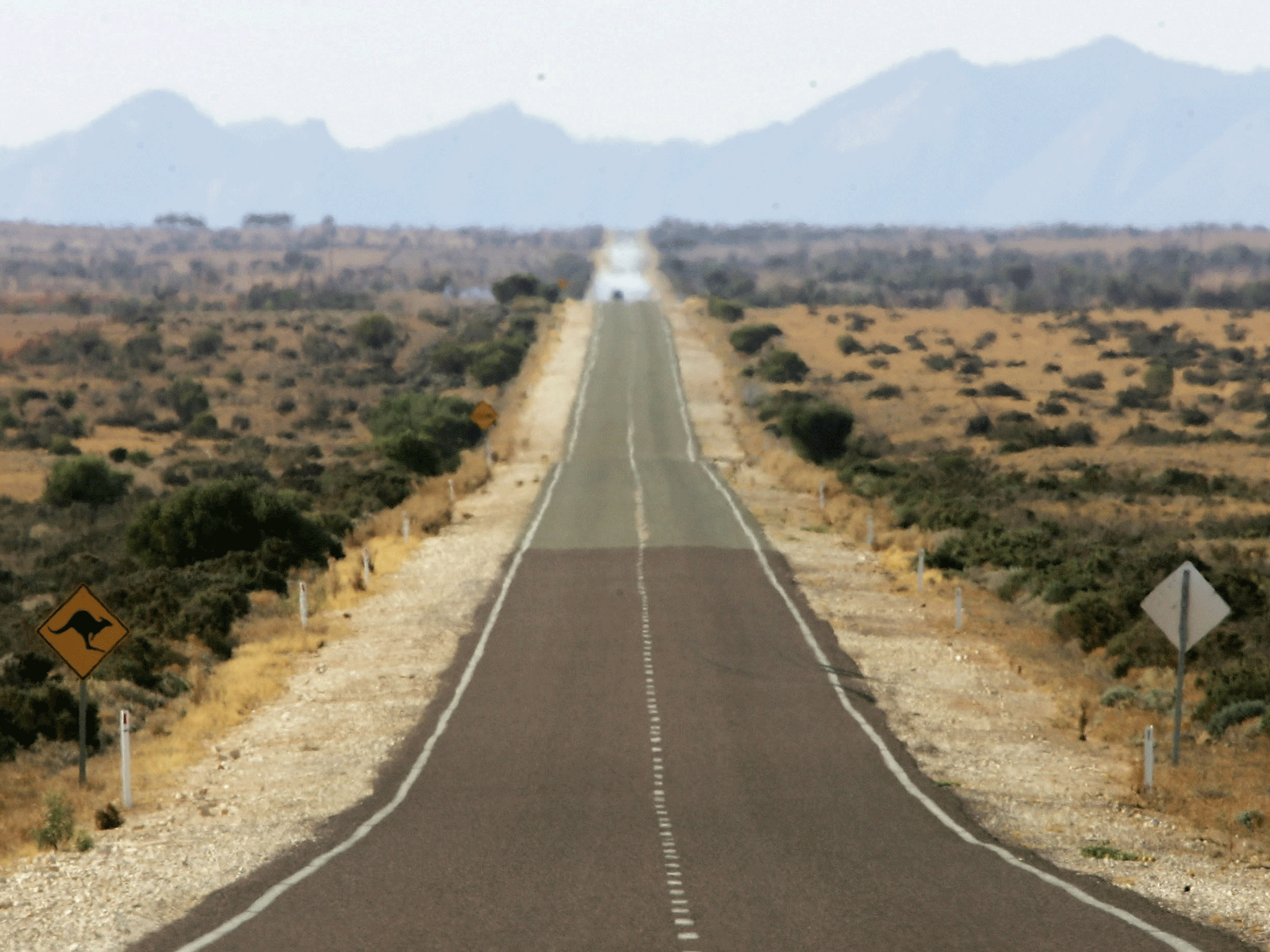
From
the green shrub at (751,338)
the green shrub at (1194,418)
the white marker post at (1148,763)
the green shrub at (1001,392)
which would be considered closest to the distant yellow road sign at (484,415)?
the white marker post at (1148,763)

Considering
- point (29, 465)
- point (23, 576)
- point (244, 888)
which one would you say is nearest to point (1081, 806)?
point (244, 888)

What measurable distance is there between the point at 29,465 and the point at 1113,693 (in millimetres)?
53102

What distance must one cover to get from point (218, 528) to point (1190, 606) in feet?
76.2

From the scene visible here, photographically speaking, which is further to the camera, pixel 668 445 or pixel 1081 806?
pixel 668 445

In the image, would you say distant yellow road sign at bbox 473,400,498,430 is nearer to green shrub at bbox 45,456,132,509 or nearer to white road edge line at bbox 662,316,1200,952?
green shrub at bbox 45,456,132,509

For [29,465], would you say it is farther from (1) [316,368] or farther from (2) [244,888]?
(2) [244,888]

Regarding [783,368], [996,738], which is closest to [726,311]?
[783,368]

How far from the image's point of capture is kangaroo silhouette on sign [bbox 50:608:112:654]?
17.8 meters

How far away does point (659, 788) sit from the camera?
17188 mm

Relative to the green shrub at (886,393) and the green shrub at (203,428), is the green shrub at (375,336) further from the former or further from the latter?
the green shrub at (886,393)

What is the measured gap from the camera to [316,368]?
108 metres

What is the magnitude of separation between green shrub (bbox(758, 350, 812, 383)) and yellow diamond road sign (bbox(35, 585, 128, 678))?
67.5m

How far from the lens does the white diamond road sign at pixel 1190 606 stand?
18.0 metres

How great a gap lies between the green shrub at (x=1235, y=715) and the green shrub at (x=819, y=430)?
3888 cm
